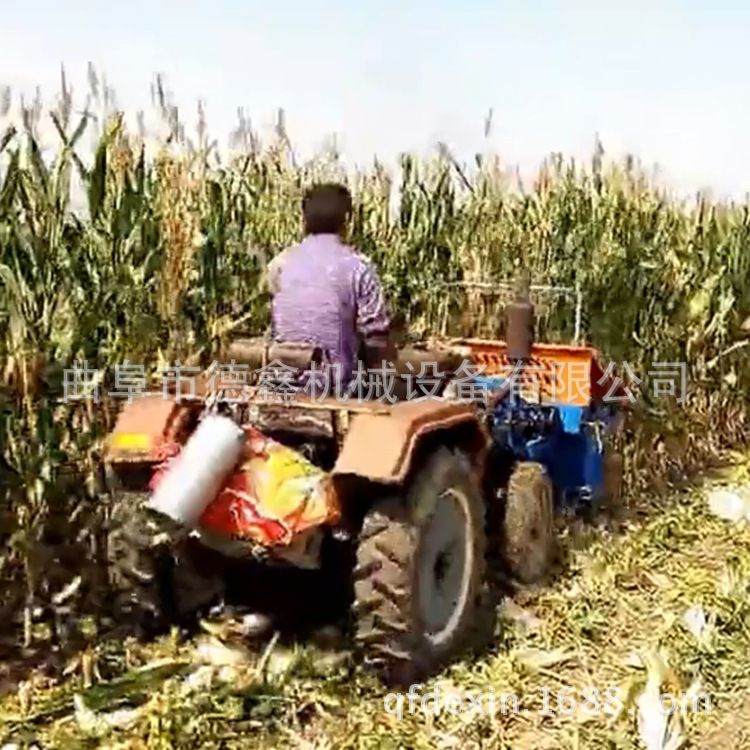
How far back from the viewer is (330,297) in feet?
14.6

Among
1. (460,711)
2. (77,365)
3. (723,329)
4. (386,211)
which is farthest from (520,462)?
(723,329)

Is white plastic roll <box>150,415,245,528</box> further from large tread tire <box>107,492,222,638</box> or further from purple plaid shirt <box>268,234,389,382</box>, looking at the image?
purple plaid shirt <box>268,234,389,382</box>

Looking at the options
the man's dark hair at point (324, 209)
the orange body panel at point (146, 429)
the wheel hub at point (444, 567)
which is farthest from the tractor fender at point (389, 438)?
the man's dark hair at point (324, 209)

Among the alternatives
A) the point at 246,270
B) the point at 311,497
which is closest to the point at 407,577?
the point at 311,497

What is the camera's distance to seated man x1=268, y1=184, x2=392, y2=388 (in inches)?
175

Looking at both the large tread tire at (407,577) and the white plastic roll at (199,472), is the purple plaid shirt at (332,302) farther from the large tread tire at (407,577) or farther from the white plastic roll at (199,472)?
the white plastic roll at (199,472)

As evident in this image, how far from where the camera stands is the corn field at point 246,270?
4.43m

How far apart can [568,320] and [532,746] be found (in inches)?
149

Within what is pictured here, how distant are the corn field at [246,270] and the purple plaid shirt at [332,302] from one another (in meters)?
0.69

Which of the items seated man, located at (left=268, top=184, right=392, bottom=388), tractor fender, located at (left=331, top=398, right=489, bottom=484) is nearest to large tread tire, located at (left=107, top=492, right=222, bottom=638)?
tractor fender, located at (left=331, top=398, right=489, bottom=484)

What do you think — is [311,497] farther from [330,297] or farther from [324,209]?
[324,209]

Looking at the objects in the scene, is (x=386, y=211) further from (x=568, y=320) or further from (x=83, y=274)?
(x=83, y=274)

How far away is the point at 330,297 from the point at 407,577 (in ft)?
3.37

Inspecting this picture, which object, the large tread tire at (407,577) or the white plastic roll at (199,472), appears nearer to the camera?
the white plastic roll at (199,472)
